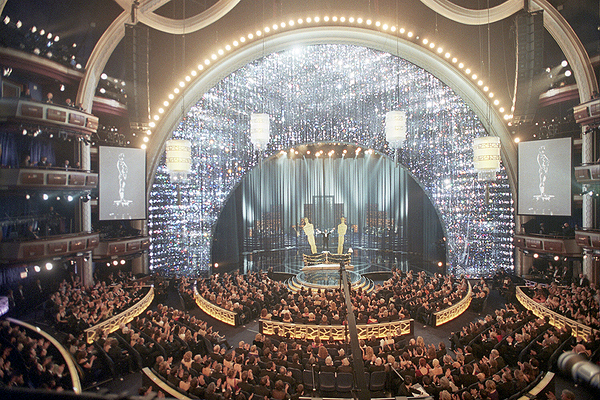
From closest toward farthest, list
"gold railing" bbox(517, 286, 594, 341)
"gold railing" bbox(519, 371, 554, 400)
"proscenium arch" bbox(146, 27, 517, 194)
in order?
1. "gold railing" bbox(519, 371, 554, 400)
2. "gold railing" bbox(517, 286, 594, 341)
3. "proscenium arch" bbox(146, 27, 517, 194)

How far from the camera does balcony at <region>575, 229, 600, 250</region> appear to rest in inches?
539

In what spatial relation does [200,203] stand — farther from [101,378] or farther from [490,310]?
[490,310]

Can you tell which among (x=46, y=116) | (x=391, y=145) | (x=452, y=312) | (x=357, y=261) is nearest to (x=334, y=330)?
(x=452, y=312)

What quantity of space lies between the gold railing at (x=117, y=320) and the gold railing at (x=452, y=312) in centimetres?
1142

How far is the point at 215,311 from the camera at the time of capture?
1438 cm

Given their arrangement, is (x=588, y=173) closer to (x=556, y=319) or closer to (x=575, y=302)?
(x=575, y=302)

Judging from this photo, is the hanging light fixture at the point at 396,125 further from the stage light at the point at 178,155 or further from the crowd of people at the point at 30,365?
the crowd of people at the point at 30,365

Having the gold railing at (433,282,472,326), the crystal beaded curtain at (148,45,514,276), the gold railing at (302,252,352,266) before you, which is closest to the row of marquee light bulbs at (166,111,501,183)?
the gold railing at (433,282,472,326)

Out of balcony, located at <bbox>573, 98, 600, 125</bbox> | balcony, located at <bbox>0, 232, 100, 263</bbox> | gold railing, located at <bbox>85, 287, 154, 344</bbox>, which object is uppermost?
balcony, located at <bbox>573, 98, 600, 125</bbox>

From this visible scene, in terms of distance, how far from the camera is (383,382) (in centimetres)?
845

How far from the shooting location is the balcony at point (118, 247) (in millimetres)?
17188

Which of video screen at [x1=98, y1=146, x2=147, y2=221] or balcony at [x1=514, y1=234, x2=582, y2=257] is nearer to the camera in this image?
balcony at [x1=514, y1=234, x2=582, y2=257]

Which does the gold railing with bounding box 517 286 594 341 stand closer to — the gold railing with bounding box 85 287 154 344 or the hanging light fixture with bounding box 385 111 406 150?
the hanging light fixture with bounding box 385 111 406 150

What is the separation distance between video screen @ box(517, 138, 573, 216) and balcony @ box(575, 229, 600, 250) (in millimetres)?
1941
